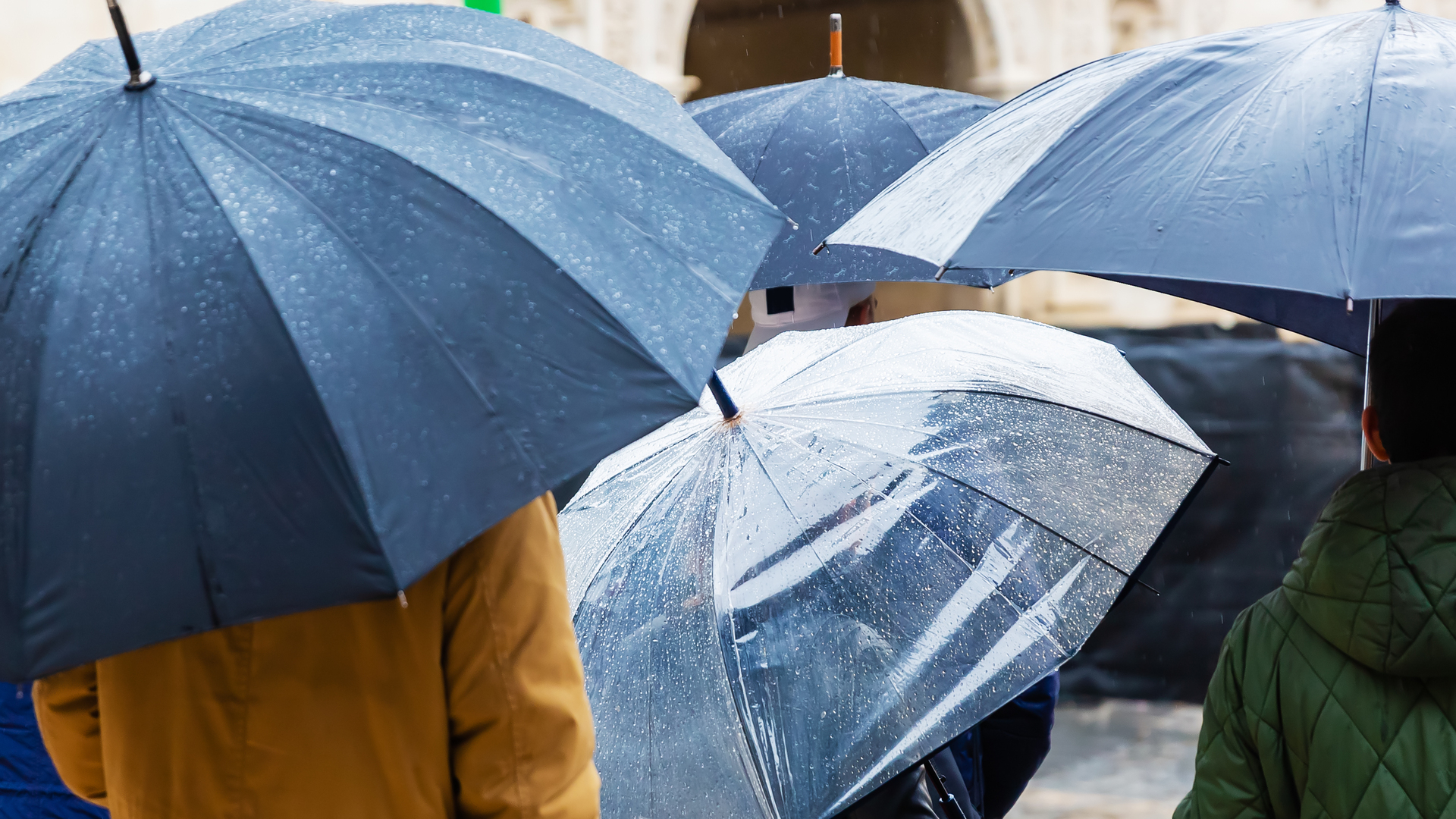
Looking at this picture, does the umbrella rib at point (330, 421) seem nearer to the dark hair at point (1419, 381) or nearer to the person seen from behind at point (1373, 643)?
the person seen from behind at point (1373, 643)

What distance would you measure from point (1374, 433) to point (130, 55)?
1.65 meters

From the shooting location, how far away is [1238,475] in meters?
5.83

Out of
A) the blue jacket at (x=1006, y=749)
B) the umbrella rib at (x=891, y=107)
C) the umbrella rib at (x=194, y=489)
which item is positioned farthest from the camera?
the umbrella rib at (x=891, y=107)

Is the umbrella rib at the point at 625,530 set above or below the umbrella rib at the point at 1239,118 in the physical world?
below

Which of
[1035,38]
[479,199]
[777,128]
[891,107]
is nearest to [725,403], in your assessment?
[479,199]

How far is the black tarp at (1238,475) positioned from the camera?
5.79 meters

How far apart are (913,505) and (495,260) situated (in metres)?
0.94

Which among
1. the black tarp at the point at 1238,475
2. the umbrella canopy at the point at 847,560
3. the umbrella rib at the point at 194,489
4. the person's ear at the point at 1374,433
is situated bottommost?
the black tarp at the point at 1238,475

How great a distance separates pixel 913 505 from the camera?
220 centimetres

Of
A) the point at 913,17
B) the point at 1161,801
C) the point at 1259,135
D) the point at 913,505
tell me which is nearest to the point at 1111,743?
the point at 1161,801

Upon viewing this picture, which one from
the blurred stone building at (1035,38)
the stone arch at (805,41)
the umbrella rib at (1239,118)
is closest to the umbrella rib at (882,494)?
the umbrella rib at (1239,118)

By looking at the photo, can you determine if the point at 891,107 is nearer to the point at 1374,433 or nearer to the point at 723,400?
the point at 723,400

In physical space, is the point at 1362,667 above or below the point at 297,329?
below

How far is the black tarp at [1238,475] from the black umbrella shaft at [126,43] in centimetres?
502
